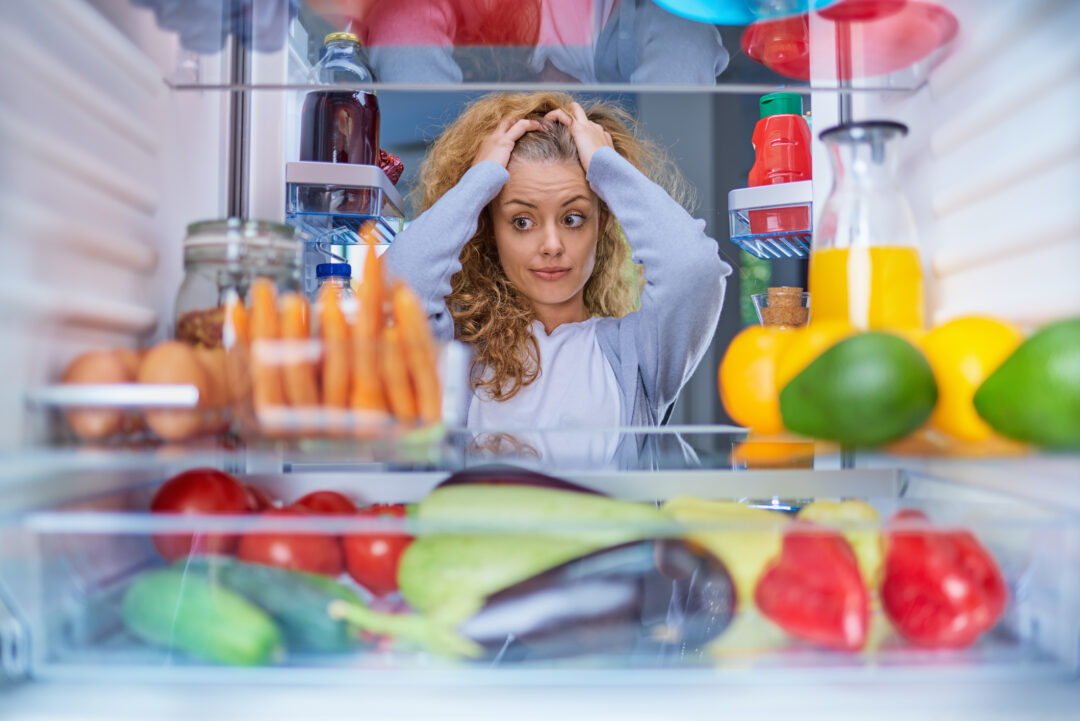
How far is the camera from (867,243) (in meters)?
0.69

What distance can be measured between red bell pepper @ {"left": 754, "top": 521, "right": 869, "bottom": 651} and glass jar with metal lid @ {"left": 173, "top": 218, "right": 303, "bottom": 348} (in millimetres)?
419

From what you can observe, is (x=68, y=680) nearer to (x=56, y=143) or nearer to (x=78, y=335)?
(x=78, y=335)

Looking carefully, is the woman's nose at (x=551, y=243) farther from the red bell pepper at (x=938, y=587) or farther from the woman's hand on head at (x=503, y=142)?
the red bell pepper at (x=938, y=587)

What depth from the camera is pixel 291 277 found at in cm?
66

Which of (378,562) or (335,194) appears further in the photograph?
(335,194)

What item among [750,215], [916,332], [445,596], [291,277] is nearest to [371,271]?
[291,277]

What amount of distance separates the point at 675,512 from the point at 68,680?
0.43m

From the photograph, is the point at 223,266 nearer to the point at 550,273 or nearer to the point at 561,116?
the point at 561,116

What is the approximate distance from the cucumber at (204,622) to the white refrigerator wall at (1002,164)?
61cm

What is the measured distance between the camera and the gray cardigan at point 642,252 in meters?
1.21

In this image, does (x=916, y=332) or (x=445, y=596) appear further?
(x=916, y=332)

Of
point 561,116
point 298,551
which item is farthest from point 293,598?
point 561,116

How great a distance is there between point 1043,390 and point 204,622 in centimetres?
56

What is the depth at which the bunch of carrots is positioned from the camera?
1.78 ft
